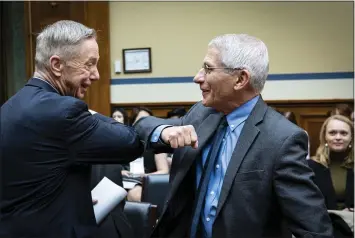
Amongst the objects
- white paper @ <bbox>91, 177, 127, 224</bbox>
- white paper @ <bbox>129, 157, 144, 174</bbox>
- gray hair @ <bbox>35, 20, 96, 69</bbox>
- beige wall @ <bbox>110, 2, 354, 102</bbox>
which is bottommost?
white paper @ <bbox>129, 157, 144, 174</bbox>

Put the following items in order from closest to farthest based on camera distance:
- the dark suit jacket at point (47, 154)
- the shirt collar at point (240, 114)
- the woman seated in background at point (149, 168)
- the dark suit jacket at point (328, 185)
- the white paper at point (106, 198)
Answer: the dark suit jacket at point (47, 154), the shirt collar at point (240, 114), the white paper at point (106, 198), the dark suit jacket at point (328, 185), the woman seated in background at point (149, 168)

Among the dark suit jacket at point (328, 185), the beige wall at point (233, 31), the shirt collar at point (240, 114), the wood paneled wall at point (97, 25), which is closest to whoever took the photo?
the shirt collar at point (240, 114)

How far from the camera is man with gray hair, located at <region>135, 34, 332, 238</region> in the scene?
132 centimetres

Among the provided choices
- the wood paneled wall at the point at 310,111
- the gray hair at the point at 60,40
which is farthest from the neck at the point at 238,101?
the wood paneled wall at the point at 310,111

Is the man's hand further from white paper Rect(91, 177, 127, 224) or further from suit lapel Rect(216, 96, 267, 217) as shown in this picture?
white paper Rect(91, 177, 127, 224)

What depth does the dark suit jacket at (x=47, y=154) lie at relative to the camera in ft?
4.17

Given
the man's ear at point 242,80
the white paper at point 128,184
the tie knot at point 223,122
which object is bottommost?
the white paper at point 128,184

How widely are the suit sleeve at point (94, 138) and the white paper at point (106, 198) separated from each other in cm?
56

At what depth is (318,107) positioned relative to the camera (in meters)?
5.32

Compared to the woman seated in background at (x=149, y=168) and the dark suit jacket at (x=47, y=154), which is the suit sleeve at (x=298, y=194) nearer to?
the dark suit jacket at (x=47, y=154)

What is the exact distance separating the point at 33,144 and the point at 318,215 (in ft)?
2.69

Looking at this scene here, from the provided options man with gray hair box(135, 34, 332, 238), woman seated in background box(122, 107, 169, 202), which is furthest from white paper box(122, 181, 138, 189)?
man with gray hair box(135, 34, 332, 238)

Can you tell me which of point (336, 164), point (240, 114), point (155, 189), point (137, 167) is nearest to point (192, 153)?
point (240, 114)

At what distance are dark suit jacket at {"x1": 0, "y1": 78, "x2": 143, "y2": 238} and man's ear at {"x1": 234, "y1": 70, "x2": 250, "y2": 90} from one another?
1.23 ft
